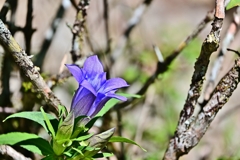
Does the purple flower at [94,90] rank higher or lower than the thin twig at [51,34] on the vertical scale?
lower

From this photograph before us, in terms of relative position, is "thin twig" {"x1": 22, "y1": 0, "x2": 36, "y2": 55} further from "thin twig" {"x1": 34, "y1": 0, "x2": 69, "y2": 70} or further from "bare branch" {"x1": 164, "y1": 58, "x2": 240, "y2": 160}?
"bare branch" {"x1": 164, "y1": 58, "x2": 240, "y2": 160}

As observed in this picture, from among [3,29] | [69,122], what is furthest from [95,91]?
[3,29]

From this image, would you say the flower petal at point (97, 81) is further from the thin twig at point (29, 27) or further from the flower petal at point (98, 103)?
the thin twig at point (29, 27)

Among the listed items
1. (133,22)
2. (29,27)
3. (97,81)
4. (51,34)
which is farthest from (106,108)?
(133,22)

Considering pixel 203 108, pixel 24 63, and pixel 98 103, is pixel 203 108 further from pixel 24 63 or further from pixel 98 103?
pixel 24 63

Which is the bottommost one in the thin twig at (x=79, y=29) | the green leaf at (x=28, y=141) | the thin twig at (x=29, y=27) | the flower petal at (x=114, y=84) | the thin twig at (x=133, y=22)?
the green leaf at (x=28, y=141)

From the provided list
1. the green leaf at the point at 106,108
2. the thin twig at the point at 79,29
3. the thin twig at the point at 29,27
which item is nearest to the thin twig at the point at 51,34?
the thin twig at the point at 29,27

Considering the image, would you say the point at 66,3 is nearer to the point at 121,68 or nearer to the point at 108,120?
the point at 108,120
